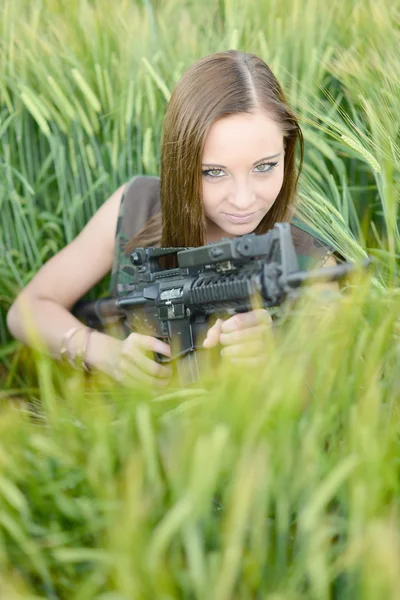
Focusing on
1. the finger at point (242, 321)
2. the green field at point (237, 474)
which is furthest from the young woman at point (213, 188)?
the green field at point (237, 474)

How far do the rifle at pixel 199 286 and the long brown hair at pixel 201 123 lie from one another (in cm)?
9

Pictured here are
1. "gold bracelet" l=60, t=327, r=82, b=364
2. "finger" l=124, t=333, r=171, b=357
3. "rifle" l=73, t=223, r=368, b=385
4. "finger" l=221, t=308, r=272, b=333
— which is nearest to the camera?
"rifle" l=73, t=223, r=368, b=385

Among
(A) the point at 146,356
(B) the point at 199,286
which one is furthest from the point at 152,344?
(B) the point at 199,286

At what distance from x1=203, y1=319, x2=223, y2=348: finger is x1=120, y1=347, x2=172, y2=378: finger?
12 cm

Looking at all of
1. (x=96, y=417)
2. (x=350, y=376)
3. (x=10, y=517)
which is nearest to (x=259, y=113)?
(x=350, y=376)

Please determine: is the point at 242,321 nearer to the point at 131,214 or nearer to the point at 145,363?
the point at 145,363

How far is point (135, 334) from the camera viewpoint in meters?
1.45

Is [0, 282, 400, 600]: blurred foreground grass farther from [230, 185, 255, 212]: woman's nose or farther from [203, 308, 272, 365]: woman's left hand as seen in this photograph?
[230, 185, 255, 212]: woman's nose

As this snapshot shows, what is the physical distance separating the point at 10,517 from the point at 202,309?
523 mm

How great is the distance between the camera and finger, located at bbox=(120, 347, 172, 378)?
1.29 metres

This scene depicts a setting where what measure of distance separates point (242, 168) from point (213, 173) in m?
0.06

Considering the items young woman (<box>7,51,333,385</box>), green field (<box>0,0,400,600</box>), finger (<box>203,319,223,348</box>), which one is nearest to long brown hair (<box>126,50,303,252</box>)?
young woman (<box>7,51,333,385</box>)

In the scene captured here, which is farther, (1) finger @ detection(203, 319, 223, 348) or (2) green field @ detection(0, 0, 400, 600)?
(1) finger @ detection(203, 319, 223, 348)

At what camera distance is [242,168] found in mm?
1322
